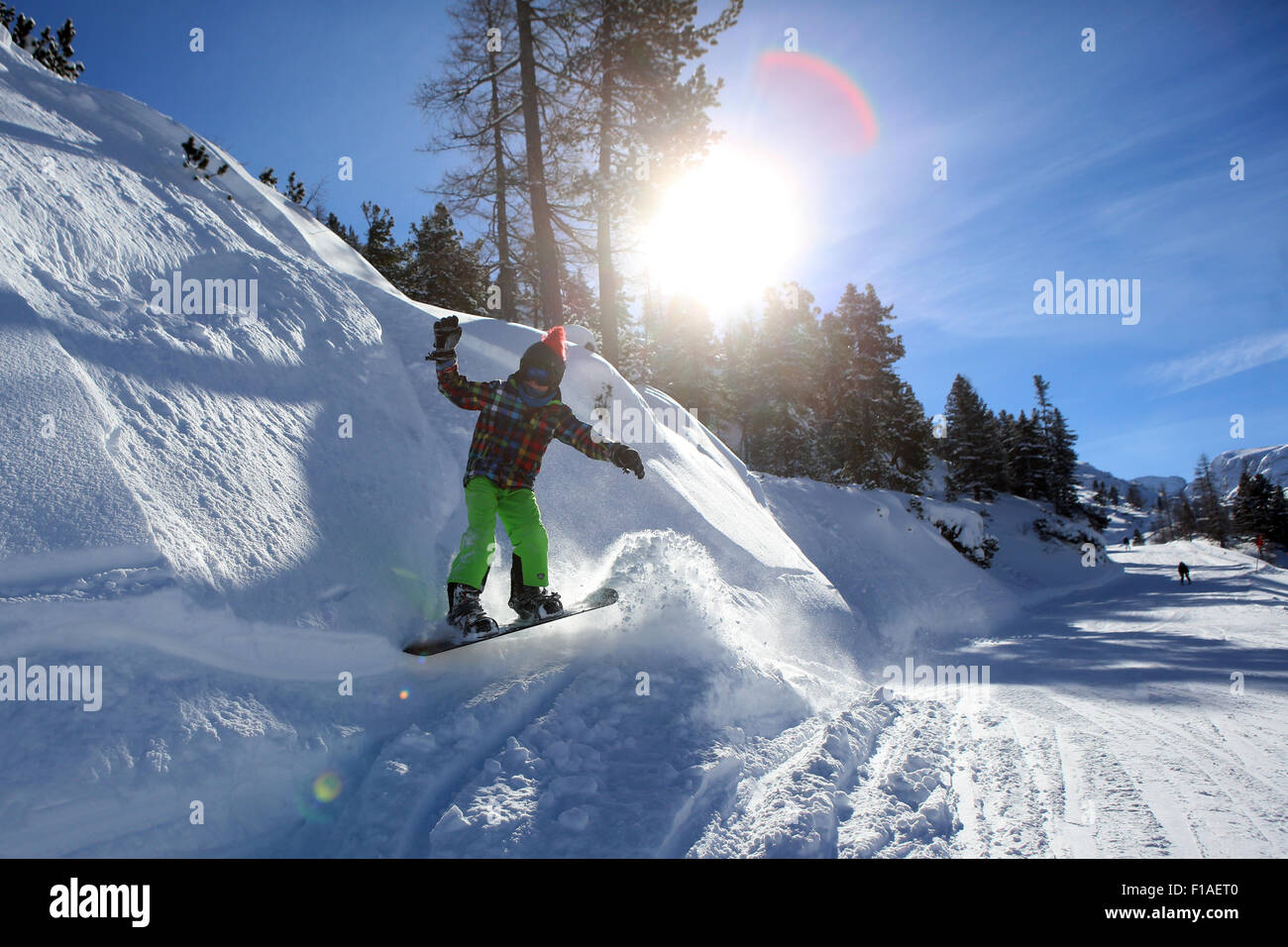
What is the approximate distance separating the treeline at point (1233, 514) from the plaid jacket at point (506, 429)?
239 ft

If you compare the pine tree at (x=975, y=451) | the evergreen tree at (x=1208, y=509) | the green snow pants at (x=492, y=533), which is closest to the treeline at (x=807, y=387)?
the pine tree at (x=975, y=451)

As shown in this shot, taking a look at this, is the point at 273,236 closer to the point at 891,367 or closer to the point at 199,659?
the point at 199,659

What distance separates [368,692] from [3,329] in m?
2.79

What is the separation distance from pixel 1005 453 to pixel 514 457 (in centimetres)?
4919

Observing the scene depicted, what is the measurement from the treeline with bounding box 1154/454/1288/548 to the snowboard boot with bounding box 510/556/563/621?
73.2 metres

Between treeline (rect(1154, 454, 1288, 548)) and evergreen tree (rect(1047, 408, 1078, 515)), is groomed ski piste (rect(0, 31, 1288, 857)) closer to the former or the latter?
evergreen tree (rect(1047, 408, 1078, 515))

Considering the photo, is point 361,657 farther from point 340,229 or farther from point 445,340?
point 340,229

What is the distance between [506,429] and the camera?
14.1 feet

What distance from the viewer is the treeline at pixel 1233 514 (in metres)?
53.7

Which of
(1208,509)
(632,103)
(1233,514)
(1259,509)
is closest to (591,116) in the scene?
(632,103)

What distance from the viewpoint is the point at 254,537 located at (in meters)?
3.37
